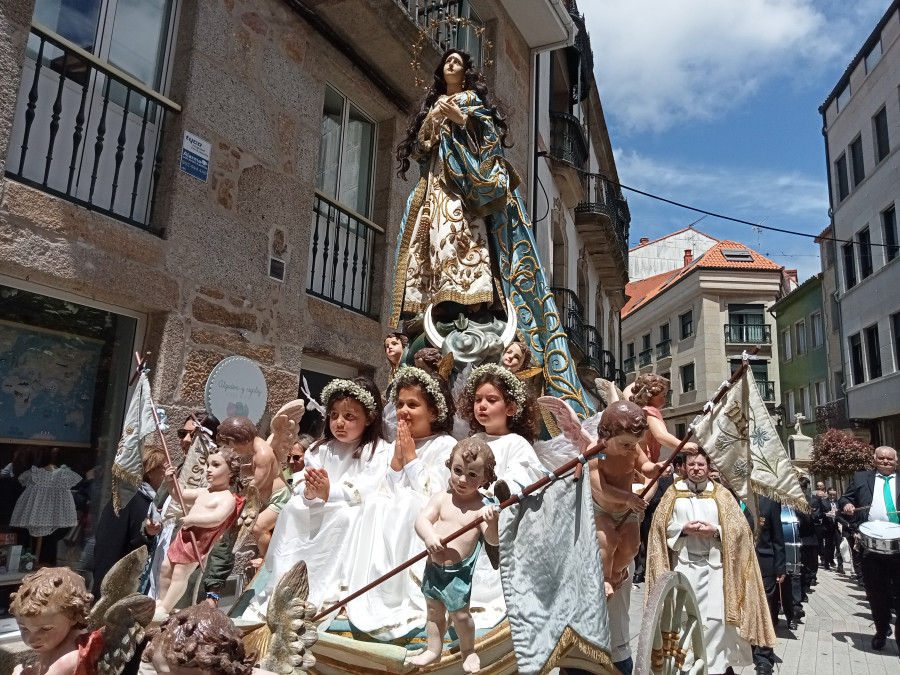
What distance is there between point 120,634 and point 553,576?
1.18m

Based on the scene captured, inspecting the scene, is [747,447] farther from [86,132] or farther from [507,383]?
[86,132]

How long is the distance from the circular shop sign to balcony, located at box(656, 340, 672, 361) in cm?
3001

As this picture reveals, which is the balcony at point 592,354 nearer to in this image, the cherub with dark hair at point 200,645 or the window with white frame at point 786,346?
the cherub with dark hair at point 200,645

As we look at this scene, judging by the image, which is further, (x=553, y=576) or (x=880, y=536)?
(x=880, y=536)

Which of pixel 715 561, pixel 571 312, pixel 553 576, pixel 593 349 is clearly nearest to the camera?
pixel 553 576

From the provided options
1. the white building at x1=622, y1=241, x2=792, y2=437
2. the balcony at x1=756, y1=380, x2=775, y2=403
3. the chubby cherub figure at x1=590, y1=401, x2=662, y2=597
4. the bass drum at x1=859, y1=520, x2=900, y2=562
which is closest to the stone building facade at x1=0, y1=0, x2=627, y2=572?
the chubby cherub figure at x1=590, y1=401, x2=662, y2=597

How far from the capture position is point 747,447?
319 centimetres

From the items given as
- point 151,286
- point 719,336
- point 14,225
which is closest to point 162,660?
point 14,225

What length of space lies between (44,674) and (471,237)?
10.1ft

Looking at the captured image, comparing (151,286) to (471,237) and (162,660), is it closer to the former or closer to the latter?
(471,237)

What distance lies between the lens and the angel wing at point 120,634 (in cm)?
186

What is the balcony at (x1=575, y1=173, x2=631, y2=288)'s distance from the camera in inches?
661

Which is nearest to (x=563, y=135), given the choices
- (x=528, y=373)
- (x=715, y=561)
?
(x=715, y=561)

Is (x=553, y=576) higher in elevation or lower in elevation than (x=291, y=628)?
higher
